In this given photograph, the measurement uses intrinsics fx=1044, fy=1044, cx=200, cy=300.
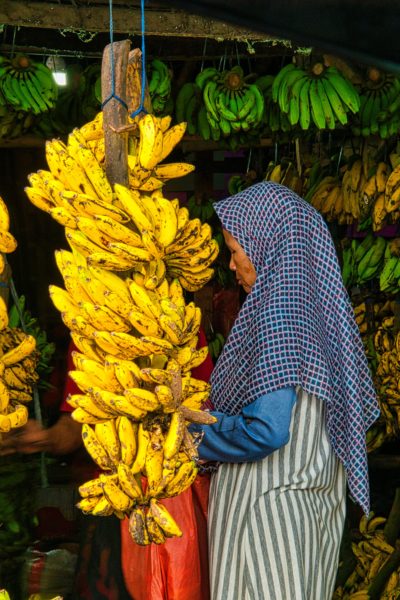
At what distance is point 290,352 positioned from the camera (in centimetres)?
254

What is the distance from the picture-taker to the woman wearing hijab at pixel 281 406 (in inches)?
101

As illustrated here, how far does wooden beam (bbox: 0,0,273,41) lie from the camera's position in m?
3.26

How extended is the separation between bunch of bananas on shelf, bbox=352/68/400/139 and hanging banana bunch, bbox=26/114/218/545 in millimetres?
1848

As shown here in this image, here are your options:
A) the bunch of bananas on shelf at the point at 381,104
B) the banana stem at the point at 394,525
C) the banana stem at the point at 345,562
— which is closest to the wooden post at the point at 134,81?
the bunch of bananas on shelf at the point at 381,104

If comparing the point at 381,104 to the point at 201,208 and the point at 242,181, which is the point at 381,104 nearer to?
the point at 242,181

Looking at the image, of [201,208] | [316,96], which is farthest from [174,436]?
[201,208]

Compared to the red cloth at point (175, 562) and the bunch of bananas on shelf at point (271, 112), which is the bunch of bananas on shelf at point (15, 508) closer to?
the red cloth at point (175, 562)

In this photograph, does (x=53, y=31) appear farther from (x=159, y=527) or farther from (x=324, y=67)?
(x=159, y=527)

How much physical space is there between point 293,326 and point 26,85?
1.63m

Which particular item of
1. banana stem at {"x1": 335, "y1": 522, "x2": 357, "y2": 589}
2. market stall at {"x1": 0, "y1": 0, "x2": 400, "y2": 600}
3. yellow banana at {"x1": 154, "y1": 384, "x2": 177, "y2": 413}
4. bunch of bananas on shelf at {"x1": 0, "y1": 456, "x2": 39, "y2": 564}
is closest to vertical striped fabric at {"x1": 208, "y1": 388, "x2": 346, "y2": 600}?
market stall at {"x1": 0, "y1": 0, "x2": 400, "y2": 600}

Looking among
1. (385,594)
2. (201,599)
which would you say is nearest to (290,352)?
(201,599)

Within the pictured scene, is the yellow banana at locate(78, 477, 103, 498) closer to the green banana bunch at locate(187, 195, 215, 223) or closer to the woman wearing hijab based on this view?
the woman wearing hijab

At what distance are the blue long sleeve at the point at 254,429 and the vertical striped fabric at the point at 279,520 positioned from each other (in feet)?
0.29

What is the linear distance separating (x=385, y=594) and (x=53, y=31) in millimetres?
2575
